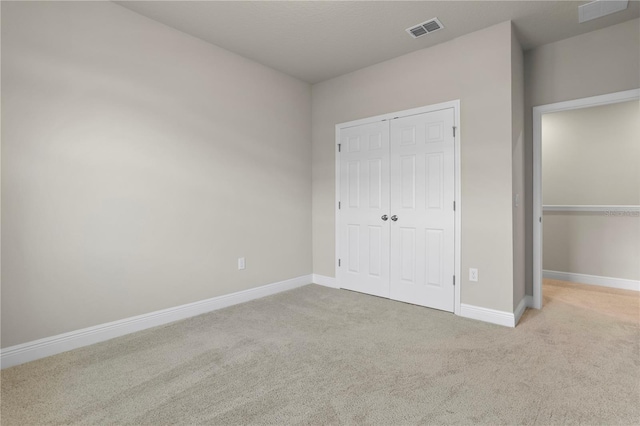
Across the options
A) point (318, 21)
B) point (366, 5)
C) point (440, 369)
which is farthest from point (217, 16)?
point (440, 369)

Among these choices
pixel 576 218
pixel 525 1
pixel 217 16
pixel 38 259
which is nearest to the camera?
pixel 38 259

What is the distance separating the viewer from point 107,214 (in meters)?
2.58

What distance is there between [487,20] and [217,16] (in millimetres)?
2394

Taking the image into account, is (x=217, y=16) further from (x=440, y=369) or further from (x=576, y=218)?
(x=576, y=218)

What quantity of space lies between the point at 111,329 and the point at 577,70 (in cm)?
487

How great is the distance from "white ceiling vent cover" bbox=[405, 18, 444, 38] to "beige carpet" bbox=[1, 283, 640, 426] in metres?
2.73

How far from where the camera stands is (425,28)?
297 centimetres

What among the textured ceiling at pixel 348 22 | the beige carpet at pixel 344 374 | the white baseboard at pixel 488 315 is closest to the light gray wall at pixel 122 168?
the textured ceiling at pixel 348 22

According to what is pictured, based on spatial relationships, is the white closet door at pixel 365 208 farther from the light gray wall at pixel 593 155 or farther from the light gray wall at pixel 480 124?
the light gray wall at pixel 593 155

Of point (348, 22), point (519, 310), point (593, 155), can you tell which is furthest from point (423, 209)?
point (593, 155)

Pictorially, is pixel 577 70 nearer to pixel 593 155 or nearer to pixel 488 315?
pixel 593 155

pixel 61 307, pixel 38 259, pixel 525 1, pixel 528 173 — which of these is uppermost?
pixel 525 1

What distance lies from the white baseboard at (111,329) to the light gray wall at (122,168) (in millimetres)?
50

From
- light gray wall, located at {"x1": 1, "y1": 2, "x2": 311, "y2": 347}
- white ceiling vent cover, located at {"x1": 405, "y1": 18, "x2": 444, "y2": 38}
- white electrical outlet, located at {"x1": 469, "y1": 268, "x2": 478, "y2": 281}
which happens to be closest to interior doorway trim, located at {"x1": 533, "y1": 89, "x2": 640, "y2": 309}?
white electrical outlet, located at {"x1": 469, "y1": 268, "x2": 478, "y2": 281}
